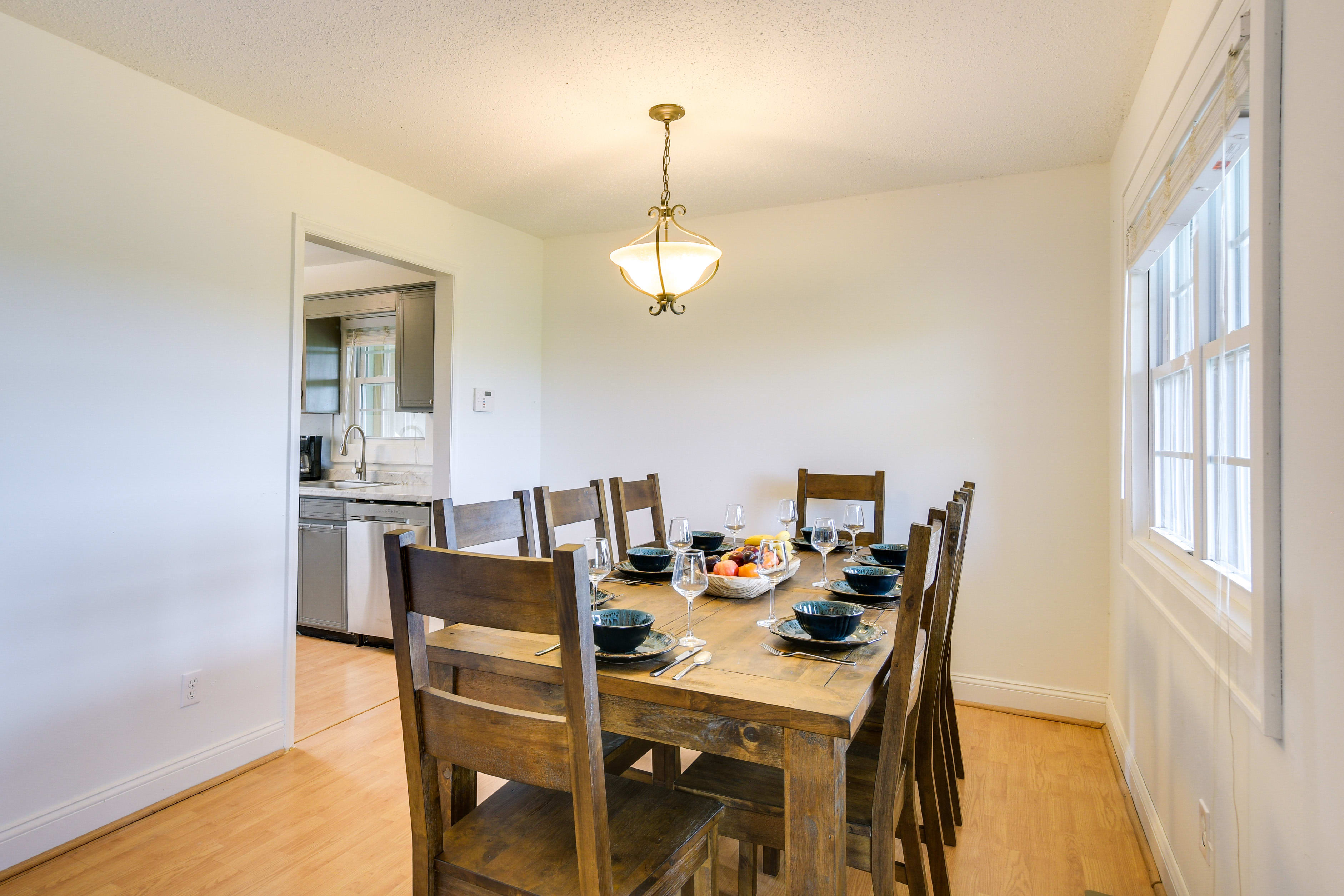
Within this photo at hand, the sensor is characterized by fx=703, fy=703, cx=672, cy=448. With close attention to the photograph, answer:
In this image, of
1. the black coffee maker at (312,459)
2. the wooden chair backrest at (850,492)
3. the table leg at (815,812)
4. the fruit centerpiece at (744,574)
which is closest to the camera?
the table leg at (815,812)

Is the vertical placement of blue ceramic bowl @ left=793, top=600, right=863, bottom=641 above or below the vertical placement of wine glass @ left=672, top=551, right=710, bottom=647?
below

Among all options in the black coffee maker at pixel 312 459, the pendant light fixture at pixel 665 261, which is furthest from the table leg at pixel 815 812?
the black coffee maker at pixel 312 459

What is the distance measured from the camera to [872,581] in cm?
192

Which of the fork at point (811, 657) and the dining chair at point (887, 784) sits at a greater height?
the fork at point (811, 657)

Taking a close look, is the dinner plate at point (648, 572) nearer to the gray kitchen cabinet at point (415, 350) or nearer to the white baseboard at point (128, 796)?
the white baseboard at point (128, 796)

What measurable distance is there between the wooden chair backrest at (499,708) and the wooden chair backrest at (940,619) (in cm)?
86

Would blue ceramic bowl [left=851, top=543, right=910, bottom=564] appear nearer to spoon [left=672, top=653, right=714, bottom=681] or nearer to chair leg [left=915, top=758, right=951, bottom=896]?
chair leg [left=915, top=758, right=951, bottom=896]

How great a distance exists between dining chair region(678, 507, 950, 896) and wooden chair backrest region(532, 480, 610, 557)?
3.07ft

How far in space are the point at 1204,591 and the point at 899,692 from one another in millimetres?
905

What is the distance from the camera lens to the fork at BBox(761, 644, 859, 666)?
4.57 feet

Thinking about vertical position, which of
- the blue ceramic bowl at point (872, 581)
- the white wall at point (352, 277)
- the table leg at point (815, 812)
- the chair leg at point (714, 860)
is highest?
the white wall at point (352, 277)

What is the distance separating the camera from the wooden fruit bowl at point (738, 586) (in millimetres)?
1903

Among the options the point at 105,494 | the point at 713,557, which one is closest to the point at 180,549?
the point at 105,494

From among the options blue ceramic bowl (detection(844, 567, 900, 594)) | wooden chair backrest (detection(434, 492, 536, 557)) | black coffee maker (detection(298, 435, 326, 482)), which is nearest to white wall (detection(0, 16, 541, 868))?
wooden chair backrest (detection(434, 492, 536, 557))
